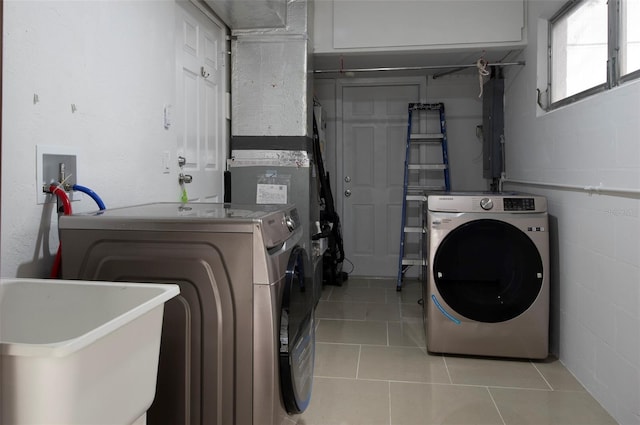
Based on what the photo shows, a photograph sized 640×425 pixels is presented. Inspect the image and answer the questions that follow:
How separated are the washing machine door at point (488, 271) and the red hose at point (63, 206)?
1846 mm

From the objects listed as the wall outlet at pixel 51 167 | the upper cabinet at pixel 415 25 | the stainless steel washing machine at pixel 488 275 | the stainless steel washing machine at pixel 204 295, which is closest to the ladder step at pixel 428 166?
the upper cabinet at pixel 415 25

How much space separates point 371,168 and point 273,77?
1.76m

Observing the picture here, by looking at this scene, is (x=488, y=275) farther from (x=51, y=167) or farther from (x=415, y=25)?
(x=51, y=167)

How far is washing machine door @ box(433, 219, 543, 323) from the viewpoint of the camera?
2402mm

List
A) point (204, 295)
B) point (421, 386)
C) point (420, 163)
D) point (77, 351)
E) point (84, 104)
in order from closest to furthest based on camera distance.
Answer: point (77, 351) < point (204, 295) < point (84, 104) < point (421, 386) < point (420, 163)

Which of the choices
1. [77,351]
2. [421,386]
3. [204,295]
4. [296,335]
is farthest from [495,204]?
[77,351]

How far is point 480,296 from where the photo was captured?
246 cm

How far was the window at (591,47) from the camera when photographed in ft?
6.17

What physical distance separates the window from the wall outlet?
85.5 inches

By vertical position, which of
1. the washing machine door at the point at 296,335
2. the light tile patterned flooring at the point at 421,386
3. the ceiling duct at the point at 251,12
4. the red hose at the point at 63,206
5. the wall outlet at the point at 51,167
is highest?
the ceiling duct at the point at 251,12

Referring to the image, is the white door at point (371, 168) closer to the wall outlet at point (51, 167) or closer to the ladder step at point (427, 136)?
the ladder step at point (427, 136)

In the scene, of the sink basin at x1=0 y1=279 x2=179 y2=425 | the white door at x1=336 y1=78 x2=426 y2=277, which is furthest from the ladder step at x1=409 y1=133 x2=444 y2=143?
the sink basin at x1=0 y1=279 x2=179 y2=425

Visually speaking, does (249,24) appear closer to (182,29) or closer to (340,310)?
(182,29)

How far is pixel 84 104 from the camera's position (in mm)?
1557
